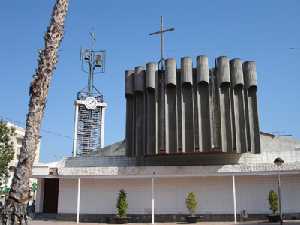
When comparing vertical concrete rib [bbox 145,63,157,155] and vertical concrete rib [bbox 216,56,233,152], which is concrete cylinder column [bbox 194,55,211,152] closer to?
vertical concrete rib [bbox 216,56,233,152]

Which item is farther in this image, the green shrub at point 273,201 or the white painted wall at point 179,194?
the white painted wall at point 179,194

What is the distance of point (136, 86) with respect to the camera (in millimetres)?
31094

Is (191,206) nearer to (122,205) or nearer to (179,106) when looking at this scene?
(122,205)

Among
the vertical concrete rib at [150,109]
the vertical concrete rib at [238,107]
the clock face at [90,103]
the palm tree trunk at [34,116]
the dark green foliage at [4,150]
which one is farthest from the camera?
the clock face at [90,103]

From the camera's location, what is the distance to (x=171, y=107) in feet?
97.0

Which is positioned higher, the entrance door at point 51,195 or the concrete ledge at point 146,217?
the entrance door at point 51,195

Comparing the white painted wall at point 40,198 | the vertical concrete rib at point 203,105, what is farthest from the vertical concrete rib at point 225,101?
the white painted wall at point 40,198

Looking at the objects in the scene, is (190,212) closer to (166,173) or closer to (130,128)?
(166,173)

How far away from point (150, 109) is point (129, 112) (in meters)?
2.34

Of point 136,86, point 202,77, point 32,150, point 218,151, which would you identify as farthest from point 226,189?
Result: point 32,150

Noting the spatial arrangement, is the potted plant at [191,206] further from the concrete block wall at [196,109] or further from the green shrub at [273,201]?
the green shrub at [273,201]

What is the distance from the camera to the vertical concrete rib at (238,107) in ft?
93.2

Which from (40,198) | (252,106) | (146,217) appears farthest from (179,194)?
(40,198)

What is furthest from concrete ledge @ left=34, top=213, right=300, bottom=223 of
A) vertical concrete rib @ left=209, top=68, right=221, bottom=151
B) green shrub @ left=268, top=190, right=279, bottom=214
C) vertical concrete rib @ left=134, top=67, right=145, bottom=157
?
vertical concrete rib @ left=134, top=67, right=145, bottom=157
